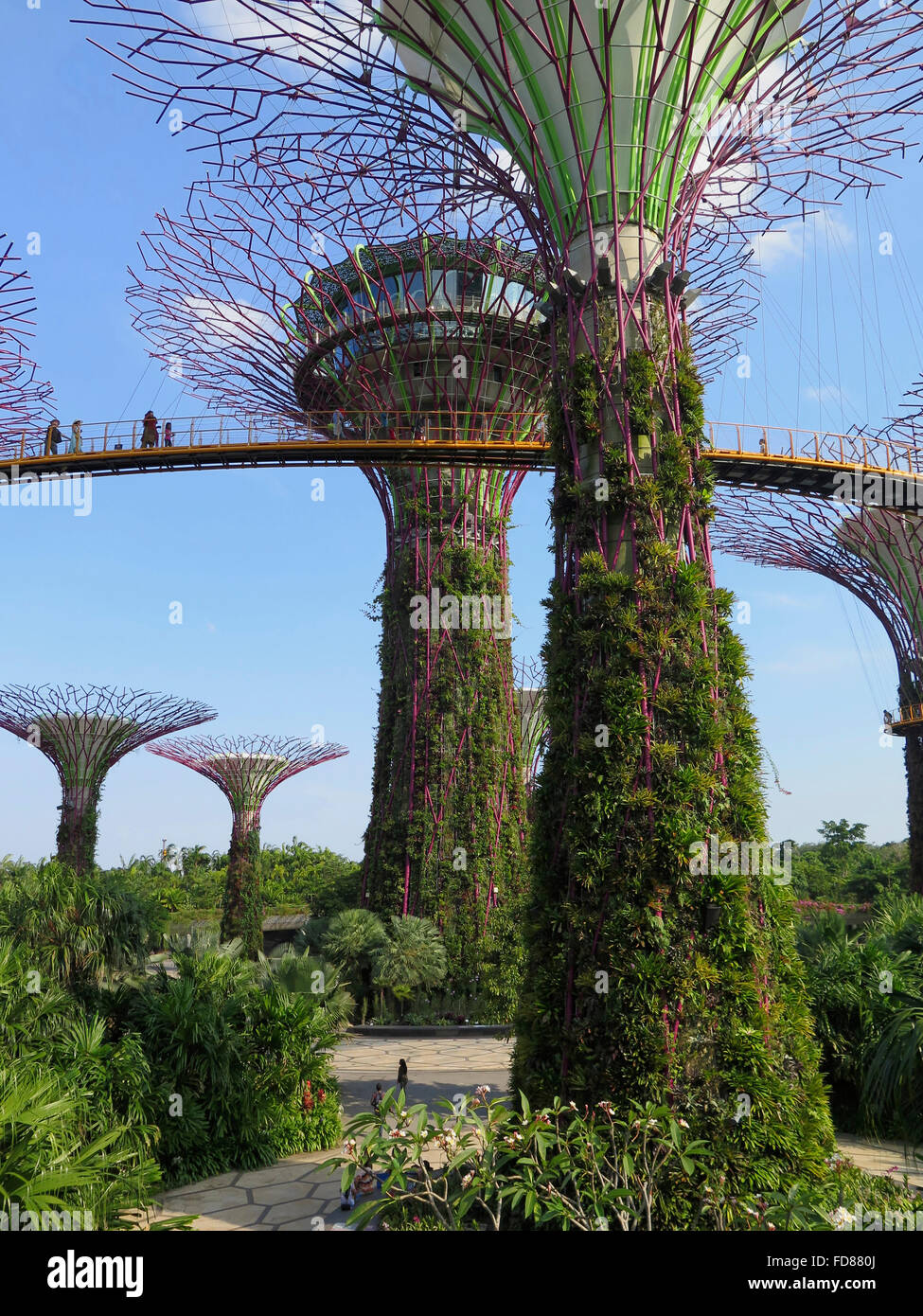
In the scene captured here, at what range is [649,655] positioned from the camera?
26.4ft

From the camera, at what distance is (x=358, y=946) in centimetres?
1950

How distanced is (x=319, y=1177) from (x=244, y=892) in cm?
2290

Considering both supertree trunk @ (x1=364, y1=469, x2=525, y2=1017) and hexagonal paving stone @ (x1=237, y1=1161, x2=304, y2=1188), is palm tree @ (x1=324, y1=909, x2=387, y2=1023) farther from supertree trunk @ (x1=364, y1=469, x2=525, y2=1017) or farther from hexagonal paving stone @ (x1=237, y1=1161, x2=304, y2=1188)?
hexagonal paving stone @ (x1=237, y1=1161, x2=304, y2=1188)

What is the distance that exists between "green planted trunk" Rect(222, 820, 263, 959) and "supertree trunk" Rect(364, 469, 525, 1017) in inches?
443

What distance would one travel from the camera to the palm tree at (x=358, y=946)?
64.0 ft

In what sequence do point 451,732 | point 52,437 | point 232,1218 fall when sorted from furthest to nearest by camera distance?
point 451,732
point 52,437
point 232,1218

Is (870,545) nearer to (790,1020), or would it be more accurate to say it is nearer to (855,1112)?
(855,1112)

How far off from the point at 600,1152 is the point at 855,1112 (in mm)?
6979

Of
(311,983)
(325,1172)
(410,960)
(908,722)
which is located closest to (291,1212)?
(325,1172)

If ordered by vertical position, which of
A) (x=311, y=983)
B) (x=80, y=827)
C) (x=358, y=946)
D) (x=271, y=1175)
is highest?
(x=80, y=827)

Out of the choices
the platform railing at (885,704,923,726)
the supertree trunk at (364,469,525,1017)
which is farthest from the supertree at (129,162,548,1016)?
the platform railing at (885,704,923,726)

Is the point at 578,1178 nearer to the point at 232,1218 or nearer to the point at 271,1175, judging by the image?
the point at 232,1218

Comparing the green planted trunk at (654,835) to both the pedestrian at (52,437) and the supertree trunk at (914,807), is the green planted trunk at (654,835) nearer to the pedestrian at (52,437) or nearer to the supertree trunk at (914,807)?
the pedestrian at (52,437)
